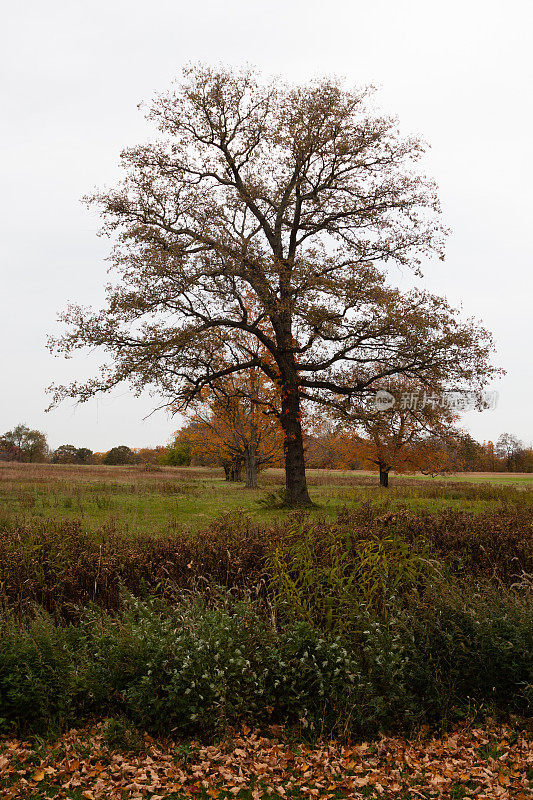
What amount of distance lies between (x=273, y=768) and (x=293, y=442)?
13.8 metres

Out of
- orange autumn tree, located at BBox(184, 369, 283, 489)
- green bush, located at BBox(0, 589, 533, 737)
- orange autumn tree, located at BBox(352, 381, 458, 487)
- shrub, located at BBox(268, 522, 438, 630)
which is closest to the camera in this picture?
green bush, located at BBox(0, 589, 533, 737)

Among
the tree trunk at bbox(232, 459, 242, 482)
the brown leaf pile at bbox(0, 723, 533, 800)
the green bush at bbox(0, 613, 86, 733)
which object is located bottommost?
the brown leaf pile at bbox(0, 723, 533, 800)

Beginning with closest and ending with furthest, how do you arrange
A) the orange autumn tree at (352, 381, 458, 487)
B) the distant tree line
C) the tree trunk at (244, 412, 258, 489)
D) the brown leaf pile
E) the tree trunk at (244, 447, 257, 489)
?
the brown leaf pile, the orange autumn tree at (352, 381, 458, 487), the distant tree line, the tree trunk at (244, 412, 258, 489), the tree trunk at (244, 447, 257, 489)

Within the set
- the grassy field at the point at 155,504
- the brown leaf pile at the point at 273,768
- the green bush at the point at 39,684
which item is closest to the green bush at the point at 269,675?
the green bush at the point at 39,684

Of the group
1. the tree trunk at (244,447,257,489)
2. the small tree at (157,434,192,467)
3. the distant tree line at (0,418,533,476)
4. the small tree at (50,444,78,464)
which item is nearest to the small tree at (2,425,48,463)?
the small tree at (50,444,78,464)

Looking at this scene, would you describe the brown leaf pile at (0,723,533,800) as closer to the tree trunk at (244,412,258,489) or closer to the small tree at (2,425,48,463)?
the tree trunk at (244,412,258,489)

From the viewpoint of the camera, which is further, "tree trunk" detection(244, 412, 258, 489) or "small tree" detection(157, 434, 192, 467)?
"small tree" detection(157, 434, 192, 467)

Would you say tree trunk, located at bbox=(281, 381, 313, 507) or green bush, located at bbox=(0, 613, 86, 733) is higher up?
tree trunk, located at bbox=(281, 381, 313, 507)

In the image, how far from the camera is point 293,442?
1805 cm

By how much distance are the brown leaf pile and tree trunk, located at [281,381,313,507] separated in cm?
1304

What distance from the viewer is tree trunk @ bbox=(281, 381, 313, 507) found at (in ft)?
58.7

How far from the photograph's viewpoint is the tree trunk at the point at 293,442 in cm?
1789

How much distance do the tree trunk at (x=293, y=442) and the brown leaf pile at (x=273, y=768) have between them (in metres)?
13.0

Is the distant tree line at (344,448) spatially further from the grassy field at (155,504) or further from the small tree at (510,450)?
the small tree at (510,450)
